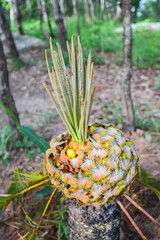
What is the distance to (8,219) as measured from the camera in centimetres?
131

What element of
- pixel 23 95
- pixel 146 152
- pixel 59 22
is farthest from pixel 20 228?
pixel 59 22

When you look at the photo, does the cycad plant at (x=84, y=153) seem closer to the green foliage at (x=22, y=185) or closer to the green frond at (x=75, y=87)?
the green frond at (x=75, y=87)

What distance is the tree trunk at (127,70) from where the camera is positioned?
1.81 m

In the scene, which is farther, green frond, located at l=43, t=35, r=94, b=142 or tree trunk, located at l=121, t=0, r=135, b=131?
tree trunk, located at l=121, t=0, r=135, b=131

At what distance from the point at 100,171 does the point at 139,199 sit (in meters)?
0.74

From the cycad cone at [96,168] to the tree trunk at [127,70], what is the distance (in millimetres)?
1365

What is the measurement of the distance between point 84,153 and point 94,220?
0.34 m

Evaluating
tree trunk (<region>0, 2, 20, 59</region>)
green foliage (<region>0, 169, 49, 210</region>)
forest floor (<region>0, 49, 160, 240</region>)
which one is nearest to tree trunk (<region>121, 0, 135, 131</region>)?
forest floor (<region>0, 49, 160, 240</region>)

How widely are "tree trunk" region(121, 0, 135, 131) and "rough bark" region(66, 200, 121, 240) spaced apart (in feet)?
Answer: 4.60

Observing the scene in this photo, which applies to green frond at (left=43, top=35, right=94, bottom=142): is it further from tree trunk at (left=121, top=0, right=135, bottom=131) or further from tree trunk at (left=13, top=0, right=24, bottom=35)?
tree trunk at (left=13, top=0, right=24, bottom=35)

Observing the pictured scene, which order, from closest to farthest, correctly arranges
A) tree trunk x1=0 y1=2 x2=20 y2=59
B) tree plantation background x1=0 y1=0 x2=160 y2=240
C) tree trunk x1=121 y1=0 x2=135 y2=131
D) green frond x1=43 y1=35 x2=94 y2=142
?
1. green frond x1=43 y1=35 x2=94 y2=142
2. tree plantation background x1=0 y1=0 x2=160 y2=240
3. tree trunk x1=121 y1=0 x2=135 y2=131
4. tree trunk x1=0 y1=2 x2=20 y2=59

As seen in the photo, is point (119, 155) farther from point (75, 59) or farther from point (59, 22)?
point (59, 22)

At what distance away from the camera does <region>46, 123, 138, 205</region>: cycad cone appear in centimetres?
71

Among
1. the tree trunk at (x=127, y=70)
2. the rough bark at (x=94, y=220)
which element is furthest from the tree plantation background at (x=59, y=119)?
the rough bark at (x=94, y=220)
